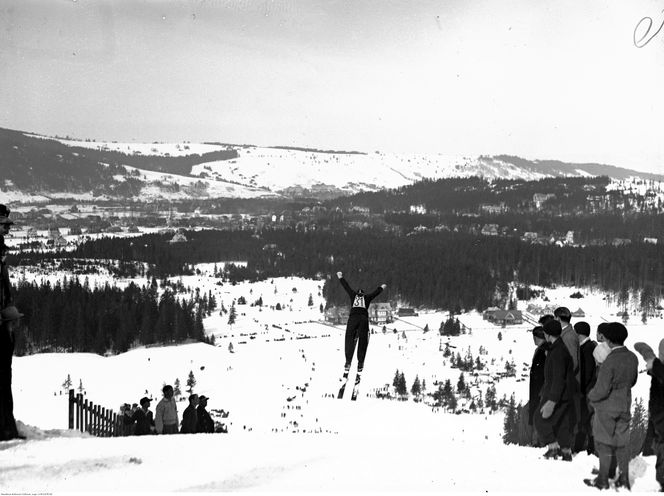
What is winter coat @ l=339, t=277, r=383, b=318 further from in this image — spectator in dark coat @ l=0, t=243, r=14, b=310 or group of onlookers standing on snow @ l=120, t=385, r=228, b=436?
spectator in dark coat @ l=0, t=243, r=14, b=310

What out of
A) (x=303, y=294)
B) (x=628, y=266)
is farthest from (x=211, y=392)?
(x=628, y=266)

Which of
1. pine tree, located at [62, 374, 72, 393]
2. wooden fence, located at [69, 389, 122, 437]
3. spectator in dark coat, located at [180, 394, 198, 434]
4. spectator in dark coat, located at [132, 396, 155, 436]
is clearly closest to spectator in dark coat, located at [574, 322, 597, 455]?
spectator in dark coat, located at [180, 394, 198, 434]

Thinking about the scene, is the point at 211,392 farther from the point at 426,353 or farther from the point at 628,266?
the point at 628,266

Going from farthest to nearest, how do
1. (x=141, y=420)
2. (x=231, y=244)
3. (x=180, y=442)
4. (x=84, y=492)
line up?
(x=231, y=244) → (x=141, y=420) → (x=180, y=442) → (x=84, y=492)

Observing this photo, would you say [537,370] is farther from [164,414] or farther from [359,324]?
[164,414]

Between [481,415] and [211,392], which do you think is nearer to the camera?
[481,415]

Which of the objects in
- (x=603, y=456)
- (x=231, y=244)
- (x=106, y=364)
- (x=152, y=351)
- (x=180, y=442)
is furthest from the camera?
(x=231, y=244)

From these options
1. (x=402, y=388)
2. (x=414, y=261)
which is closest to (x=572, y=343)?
(x=402, y=388)
